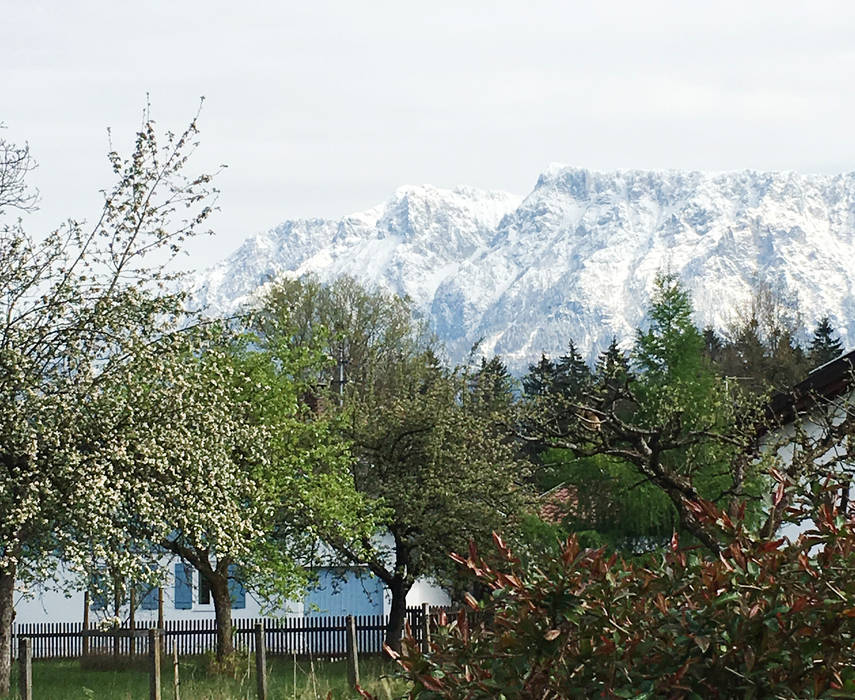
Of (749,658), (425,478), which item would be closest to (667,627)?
(749,658)

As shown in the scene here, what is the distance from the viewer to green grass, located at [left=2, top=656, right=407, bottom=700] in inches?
620

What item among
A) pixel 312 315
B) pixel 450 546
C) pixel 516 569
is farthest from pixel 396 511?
pixel 312 315

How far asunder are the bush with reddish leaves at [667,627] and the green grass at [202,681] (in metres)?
7.93

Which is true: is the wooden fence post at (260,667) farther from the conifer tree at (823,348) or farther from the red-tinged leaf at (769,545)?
the conifer tree at (823,348)

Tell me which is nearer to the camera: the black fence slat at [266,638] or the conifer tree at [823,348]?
the black fence slat at [266,638]

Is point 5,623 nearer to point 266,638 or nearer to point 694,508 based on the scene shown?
point 266,638

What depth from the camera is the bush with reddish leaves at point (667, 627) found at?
4.07 m

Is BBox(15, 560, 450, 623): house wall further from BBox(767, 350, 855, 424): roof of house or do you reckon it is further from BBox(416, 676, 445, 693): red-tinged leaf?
BBox(416, 676, 445, 693): red-tinged leaf

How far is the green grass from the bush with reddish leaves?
7.93 m

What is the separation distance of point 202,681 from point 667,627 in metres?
17.8

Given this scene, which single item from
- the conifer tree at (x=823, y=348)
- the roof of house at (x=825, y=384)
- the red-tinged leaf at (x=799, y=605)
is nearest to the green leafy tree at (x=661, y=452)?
the roof of house at (x=825, y=384)

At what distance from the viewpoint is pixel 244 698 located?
1642 centimetres

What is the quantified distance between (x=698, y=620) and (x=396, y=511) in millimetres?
23324

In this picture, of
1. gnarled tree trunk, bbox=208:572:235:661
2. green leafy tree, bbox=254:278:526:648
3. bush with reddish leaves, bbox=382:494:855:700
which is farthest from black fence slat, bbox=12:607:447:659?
bush with reddish leaves, bbox=382:494:855:700
